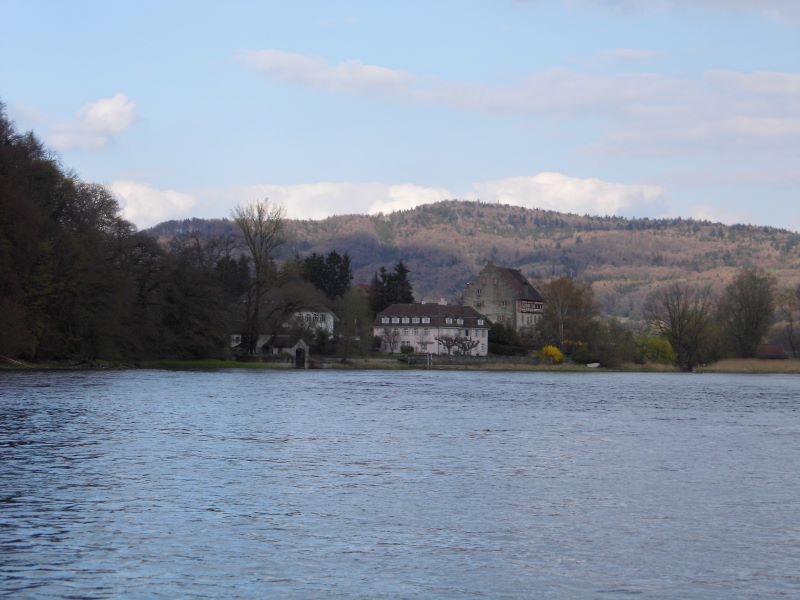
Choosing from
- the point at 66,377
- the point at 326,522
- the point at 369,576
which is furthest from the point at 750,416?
the point at 66,377

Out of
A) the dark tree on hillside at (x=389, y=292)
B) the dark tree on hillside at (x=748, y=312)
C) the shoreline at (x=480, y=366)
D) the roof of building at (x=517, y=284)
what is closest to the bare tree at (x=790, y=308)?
the dark tree on hillside at (x=748, y=312)

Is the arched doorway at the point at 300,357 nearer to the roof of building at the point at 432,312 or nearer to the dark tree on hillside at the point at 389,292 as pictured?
the roof of building at the point at 432,312

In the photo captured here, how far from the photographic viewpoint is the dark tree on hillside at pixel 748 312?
134 meters

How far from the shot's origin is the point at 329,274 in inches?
6457

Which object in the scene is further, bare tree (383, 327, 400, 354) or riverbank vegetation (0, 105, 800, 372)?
bare tree (383, 327, 400, 354)

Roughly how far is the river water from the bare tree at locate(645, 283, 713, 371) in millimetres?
87703

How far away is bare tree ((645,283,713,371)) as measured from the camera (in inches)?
5300

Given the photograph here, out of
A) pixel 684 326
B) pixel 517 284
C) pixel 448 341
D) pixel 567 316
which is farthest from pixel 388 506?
pixel 517 284

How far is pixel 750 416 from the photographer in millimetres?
54250

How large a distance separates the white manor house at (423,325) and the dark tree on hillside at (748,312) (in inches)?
1407

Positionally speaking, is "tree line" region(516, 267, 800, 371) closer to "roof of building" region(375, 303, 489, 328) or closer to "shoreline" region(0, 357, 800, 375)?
"shoreline" region(0, 357, 800, 375)

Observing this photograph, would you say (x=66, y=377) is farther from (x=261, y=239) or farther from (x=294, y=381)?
(x=261, y=239)

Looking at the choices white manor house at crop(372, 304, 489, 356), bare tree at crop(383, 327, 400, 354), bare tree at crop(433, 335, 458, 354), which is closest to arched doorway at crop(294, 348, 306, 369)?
bare tree at crop(433, 335, 458, 354)

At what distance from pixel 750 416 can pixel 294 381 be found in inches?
1616
